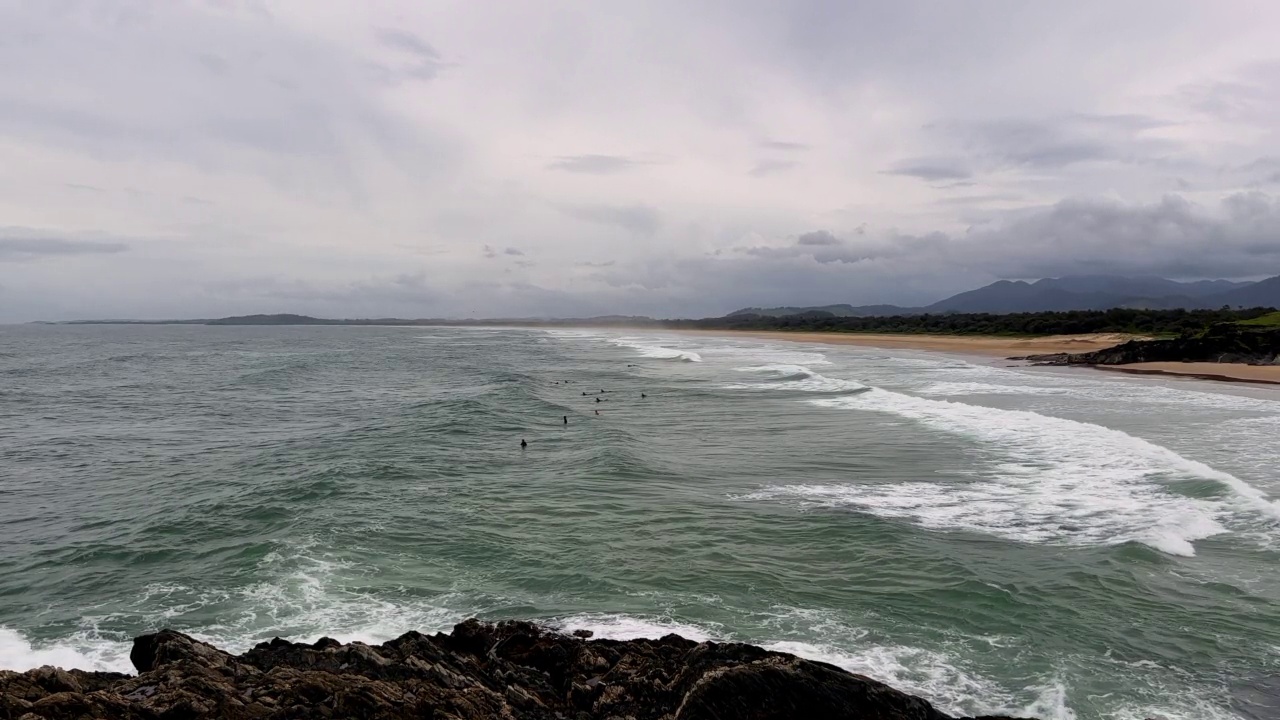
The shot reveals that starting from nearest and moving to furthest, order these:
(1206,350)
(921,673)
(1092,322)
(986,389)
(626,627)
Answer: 1. (921,673)
2. (626,627)
3. (986,389)
4. (1206,350)
5. (1092,322)

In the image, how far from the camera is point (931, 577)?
41.0 ft

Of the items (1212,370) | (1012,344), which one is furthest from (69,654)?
(1012,344)

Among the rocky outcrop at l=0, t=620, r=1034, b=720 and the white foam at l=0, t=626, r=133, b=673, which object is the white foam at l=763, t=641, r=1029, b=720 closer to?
the rocky outcrop at l=0, t=620, r=1034, b=720

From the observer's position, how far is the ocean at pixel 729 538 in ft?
33.3

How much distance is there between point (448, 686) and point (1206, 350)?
61.7m

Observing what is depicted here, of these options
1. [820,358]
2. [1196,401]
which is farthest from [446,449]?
[820,358]

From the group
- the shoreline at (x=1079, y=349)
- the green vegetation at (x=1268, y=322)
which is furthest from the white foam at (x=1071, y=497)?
the green vegetation at (x=1268, y=322)

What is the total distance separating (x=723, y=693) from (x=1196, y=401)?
36254mm

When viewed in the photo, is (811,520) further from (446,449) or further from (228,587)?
(446,449)

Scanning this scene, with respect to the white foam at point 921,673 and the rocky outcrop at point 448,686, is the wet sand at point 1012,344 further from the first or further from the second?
the rocky outcrop at point 448,686

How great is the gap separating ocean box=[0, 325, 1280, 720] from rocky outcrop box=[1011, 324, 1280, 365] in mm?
21927

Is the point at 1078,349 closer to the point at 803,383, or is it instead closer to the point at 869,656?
the point at 803,383

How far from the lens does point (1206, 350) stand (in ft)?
169

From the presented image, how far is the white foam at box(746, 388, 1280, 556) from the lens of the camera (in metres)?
15.0
